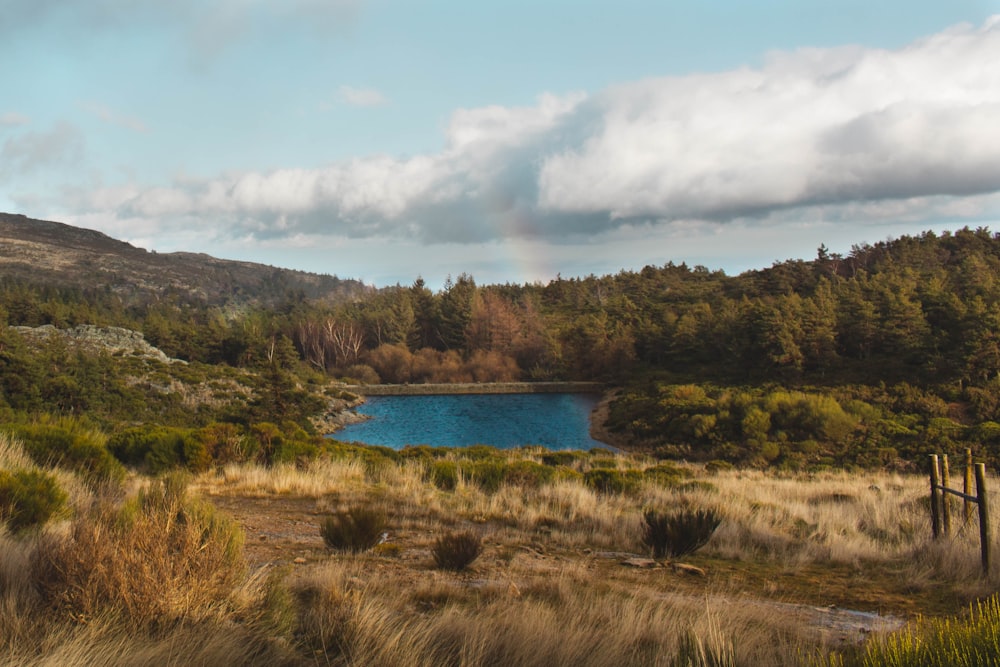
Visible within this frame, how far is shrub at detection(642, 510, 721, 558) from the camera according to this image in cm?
741

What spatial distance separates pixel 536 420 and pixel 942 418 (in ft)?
91.8

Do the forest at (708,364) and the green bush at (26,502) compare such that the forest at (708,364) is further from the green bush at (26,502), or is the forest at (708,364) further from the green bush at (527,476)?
the green bush at (26,502)

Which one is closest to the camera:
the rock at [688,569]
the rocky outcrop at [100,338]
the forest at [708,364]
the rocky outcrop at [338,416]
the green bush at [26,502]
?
the green bush at [26,502]

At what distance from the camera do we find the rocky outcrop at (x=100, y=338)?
164ft

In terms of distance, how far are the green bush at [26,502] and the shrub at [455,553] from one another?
3442 mm

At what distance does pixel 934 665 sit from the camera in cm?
274

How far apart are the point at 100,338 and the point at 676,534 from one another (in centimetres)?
6179

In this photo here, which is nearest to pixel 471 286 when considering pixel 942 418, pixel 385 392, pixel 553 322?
pixel 553 322

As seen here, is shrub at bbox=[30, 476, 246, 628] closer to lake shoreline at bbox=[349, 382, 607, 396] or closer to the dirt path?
the dirt path

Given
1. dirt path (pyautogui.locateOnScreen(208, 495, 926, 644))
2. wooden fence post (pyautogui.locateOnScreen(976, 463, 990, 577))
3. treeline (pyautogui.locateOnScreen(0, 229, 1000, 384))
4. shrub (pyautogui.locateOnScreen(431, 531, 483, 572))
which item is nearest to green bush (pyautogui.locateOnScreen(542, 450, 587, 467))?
dirt path (pyautogui.locateOnScreen(208, 495, 926, 644))

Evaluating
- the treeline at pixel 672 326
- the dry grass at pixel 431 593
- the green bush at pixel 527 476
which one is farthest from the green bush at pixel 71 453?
the treeline at pixel 672 326

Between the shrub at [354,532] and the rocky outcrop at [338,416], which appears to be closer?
the shrub at [354,532]

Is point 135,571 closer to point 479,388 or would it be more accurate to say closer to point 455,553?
point 455,553

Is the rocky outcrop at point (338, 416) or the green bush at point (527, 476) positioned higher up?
the green bush at point (527, 476)
